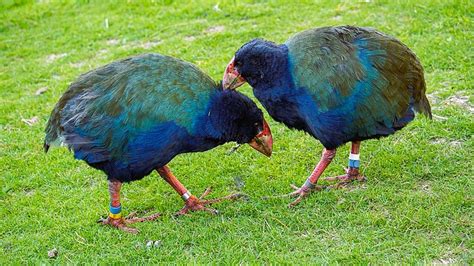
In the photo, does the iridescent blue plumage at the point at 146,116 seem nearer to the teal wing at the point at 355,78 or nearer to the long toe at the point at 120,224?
the long toe at the point at 120,224

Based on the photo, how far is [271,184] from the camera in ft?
17.1

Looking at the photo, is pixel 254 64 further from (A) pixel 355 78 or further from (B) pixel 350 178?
(B) pixel 350 178

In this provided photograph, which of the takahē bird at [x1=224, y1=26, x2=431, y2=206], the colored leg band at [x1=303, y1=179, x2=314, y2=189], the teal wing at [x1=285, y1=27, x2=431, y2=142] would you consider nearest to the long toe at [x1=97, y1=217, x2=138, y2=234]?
the takahē bird at [x1=224, y1=26, x2=431, y2=206]

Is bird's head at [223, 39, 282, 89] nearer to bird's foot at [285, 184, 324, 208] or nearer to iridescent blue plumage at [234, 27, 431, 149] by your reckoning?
iridescent blue plumage at [234, 27, 431, 149]

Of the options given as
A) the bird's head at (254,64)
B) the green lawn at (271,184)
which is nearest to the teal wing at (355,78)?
the bird's head at (254,64)

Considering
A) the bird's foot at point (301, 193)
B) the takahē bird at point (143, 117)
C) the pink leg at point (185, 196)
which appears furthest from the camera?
the pink leg at point (185, 196)

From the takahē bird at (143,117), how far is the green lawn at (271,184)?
51cm

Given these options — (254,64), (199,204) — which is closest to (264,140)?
(254,64)

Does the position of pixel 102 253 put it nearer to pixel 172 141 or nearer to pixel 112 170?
pixel 112 170

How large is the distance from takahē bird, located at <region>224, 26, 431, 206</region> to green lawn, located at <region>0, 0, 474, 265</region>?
1.52ft

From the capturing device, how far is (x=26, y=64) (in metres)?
8.17

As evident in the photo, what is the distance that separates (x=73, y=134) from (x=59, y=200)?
2.96 feet

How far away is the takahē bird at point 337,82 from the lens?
15.0 feet

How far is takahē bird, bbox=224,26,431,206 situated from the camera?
15.0ft
